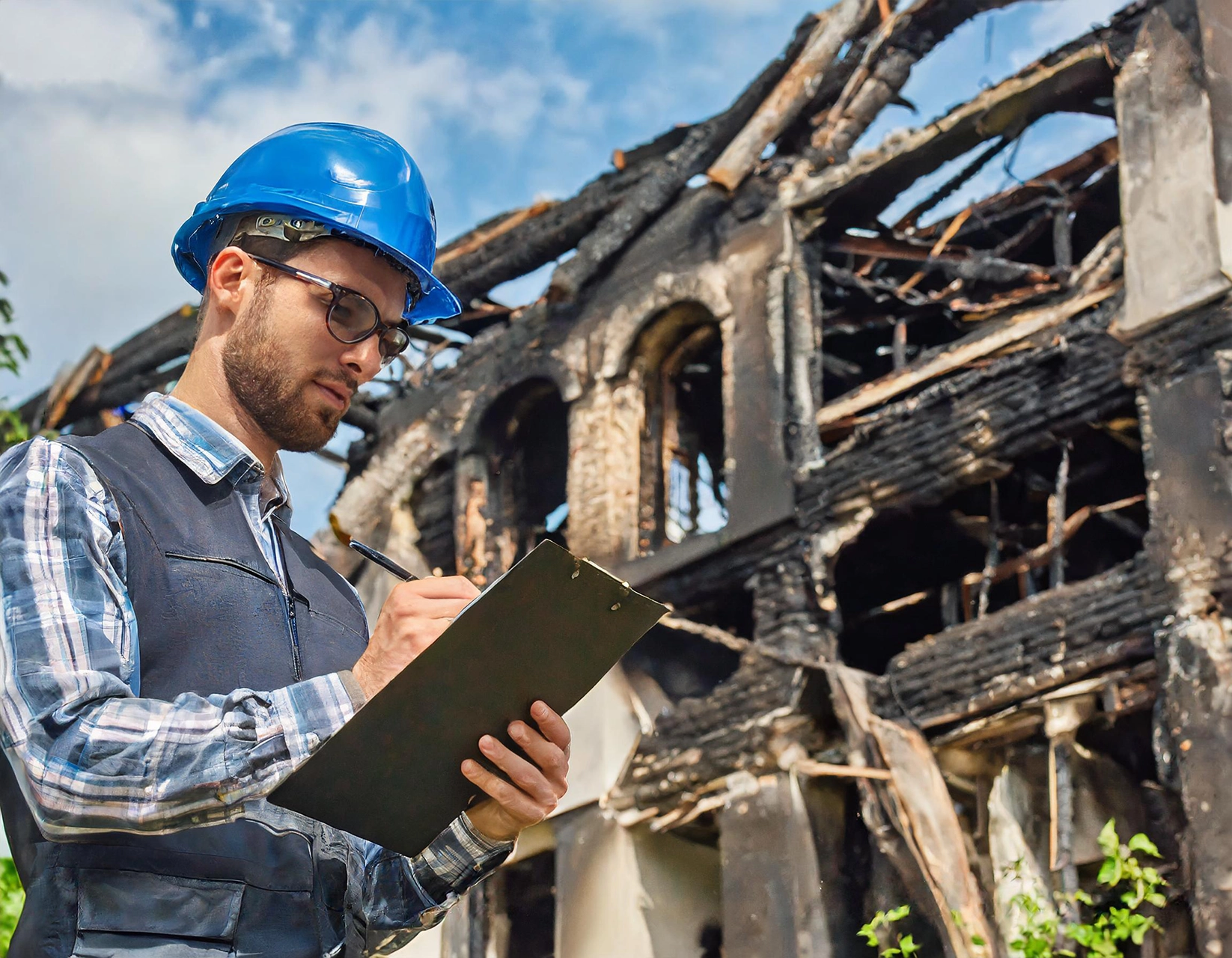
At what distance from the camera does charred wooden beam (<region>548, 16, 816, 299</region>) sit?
14.3 metres

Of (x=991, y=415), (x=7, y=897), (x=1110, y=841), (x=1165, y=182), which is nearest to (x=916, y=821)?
(x=1110, y=841)

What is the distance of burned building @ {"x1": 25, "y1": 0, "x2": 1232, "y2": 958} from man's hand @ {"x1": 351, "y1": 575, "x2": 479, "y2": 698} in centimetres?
748

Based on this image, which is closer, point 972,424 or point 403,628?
point 403,628

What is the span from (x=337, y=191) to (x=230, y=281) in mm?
263

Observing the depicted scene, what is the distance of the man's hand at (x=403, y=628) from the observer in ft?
8.13

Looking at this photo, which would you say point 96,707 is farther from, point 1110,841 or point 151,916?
point 1110,841

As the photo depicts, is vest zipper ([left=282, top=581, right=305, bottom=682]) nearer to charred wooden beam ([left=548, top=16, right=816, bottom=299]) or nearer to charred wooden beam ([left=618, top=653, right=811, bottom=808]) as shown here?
charred wooden beam ([left=618, top=653, right=811, bottom=808])

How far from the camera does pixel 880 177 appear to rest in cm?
1290

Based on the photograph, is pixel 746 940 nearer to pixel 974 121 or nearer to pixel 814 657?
pixel 814 657

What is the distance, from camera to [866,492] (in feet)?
38.4

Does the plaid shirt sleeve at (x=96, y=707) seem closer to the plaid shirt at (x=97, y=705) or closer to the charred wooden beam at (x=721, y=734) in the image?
the plaid shirt at (x=97, y=705)

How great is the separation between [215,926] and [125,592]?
54 cm

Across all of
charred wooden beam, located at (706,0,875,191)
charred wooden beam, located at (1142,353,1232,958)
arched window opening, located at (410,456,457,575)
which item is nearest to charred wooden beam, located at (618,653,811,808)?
charred wooden beam, located at (1142,353,1232,958)

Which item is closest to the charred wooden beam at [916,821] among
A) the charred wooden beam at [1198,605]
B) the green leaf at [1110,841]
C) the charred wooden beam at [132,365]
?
the green leaf at [1110,841]
